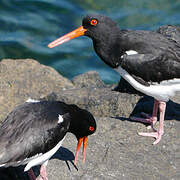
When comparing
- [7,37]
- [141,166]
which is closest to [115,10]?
[7,37]

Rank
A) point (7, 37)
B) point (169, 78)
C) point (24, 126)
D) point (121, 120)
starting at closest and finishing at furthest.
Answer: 1. point (24, 126)
2. point (169, 78)
3. point (121, 120)
4. point (7, 37)

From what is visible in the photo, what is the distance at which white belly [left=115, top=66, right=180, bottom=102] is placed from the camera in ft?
21.0

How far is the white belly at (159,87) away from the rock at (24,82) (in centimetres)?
264

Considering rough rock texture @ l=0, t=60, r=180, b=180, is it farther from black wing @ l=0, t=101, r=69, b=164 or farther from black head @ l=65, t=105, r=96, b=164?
black wing @ l=0, t=101, r=69, b=164

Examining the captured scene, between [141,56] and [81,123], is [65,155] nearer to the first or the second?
[81,123]

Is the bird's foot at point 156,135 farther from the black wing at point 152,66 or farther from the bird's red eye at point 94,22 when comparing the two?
the bird's red eye at point 94,22

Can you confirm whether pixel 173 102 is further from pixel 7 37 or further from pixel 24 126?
pixel 7 37

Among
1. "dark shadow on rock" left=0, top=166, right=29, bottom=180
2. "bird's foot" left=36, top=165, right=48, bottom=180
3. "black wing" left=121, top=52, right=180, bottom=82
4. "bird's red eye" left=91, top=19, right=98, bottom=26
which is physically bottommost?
"dark shadow on rock" left=0, top=166, right=29, bottom=180

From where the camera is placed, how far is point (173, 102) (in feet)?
24.4

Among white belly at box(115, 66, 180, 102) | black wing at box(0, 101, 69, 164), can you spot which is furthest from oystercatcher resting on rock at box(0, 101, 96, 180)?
white belly at box(115, 66, 180, 102)

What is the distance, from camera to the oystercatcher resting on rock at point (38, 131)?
4.98 meters

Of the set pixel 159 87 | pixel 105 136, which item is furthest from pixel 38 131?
pixel 159 87

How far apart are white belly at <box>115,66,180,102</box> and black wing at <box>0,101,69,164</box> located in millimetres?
1373

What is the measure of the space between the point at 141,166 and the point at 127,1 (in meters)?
11.1
